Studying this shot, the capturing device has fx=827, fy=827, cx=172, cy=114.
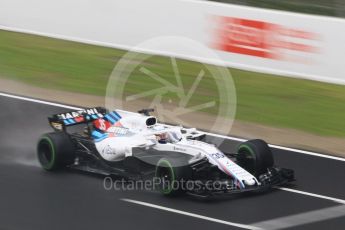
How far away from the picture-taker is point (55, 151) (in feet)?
38.7

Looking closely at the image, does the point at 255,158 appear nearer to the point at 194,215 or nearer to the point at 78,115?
the point at 194,215

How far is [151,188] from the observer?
11203 millimetres

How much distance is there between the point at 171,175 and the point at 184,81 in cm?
718

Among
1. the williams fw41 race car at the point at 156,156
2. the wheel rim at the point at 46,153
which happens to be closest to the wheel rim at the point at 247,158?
the williams fw41 race car at the point at 156,156

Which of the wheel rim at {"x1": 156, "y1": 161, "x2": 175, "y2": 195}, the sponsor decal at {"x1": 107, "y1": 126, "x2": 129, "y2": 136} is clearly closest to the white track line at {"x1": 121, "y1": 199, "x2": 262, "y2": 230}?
the wheel rim at {"x1": 156, "y1": 161, "x2": 175, "y2": 195}

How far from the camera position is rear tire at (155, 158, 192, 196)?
34.7ft

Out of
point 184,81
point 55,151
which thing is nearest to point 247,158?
point 55,151

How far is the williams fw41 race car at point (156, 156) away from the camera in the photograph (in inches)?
422

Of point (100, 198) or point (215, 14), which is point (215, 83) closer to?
→ point (215, 14)

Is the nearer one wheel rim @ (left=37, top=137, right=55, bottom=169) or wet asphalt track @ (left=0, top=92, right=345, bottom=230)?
wet asphalt track @ (left=0, top=92, right=345, bottom=230)

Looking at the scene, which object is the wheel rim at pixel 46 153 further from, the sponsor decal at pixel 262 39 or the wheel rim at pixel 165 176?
the sponsor decal at pixel 262 39

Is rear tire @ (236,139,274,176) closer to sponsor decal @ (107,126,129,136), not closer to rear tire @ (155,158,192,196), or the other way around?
rear tire @ (155,158,192,196)

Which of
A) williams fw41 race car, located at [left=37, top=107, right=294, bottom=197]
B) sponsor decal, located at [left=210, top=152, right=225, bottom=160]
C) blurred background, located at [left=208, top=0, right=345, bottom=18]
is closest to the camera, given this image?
williams fw41 race car, located at [left=37, top=107, right=294, bottom=197]

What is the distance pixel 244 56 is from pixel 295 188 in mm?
6608
